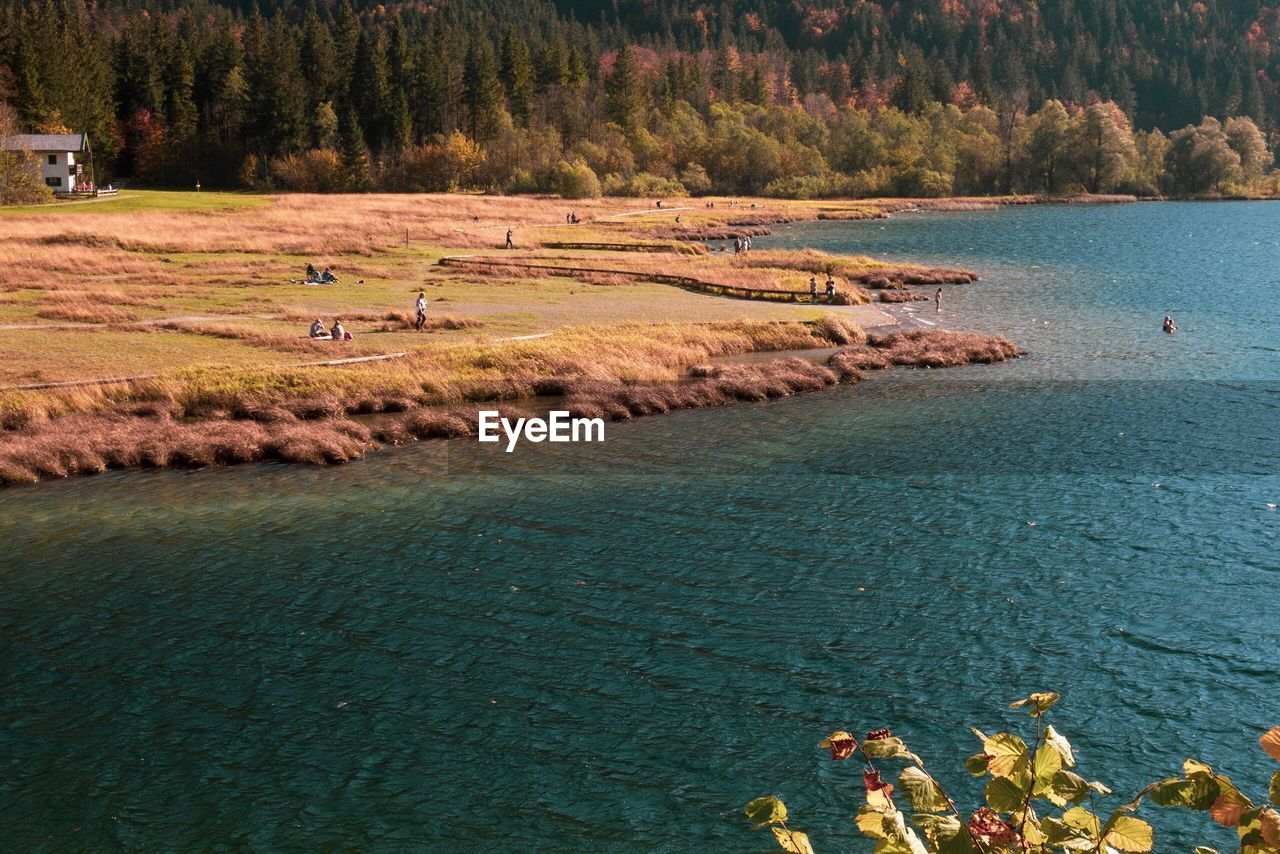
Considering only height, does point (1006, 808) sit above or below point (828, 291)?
above

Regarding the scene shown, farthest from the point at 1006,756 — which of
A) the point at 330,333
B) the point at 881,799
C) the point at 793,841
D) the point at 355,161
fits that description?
the point at 355,161

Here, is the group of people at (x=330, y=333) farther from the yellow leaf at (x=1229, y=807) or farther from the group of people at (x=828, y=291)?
the yellow leaf at (x=1229, y=807)

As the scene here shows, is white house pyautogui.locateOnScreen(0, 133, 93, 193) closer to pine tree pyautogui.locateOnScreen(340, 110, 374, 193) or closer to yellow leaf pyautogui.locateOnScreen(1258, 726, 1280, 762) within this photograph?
pine tree pyautogui.locateOnScreen(340, 110, 374, 193)

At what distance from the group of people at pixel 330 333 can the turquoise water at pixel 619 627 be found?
15.6 metres

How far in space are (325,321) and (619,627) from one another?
41.1 m

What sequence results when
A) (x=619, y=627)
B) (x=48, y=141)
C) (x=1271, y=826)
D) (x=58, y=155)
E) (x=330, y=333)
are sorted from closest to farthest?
(x=1271, y=826)
(x=619, y=627)
(x=330, y=333)
(x=48, y=141)
(x=58, y=155)

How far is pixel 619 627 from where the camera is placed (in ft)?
91.7

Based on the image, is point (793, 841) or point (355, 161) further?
point (355, 161)

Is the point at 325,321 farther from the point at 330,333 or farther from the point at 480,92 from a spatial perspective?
the point at 480,92

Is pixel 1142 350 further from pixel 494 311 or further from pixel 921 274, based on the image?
pixel 494 311

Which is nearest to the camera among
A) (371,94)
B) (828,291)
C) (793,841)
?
(793,841)

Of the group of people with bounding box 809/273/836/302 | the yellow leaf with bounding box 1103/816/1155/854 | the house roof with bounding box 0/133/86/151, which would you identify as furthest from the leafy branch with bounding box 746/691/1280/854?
the house roof with bounding box 0/133/86/151

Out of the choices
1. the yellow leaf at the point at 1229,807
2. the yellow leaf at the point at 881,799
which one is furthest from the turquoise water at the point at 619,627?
the yellow leaf at the point at 1229,807

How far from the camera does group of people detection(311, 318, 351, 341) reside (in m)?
58.2
